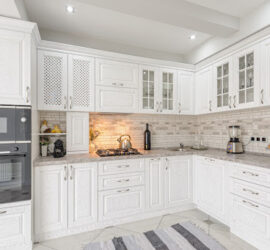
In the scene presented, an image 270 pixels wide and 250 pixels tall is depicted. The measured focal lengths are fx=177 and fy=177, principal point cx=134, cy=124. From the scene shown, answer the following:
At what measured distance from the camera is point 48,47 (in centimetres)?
228

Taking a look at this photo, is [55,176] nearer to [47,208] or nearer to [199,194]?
[47,208]

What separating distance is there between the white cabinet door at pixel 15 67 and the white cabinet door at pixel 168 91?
74.8 inches

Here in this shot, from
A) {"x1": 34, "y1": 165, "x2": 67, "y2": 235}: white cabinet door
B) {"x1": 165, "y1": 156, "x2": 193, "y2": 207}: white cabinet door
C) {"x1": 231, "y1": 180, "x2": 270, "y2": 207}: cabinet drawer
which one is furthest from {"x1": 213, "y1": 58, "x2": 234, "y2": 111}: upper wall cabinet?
{"x1": 34, "y1": 165, "x2": 67, "y2": 235}: white cabinet door

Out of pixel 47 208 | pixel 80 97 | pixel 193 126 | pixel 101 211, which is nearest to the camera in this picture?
pixel 47 208

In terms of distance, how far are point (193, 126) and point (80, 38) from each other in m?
2.62

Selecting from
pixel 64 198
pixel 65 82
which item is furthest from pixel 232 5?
pixel 64 198

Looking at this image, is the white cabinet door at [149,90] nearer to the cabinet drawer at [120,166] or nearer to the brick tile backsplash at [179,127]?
the brick tile backsplash at [179,127]

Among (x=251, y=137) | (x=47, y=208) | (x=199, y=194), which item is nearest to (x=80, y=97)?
(x=47, y=208)

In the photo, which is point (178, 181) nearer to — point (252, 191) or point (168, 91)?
point (252, 191)

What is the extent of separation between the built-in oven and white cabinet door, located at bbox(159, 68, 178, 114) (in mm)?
1949

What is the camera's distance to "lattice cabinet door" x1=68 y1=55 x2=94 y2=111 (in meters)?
2.40

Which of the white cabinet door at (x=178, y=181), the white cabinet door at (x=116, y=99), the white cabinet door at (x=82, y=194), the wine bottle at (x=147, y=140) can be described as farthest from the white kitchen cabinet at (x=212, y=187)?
the white cabinet door at (x=82, y=194)

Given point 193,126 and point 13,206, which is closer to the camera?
point 13,206

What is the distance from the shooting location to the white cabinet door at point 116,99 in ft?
8.40
